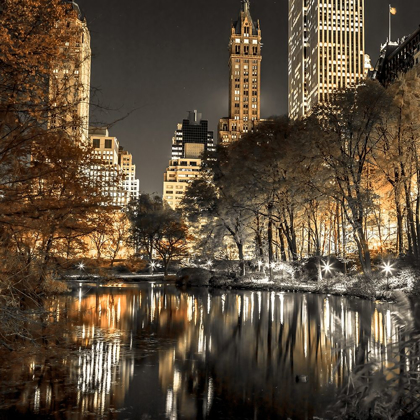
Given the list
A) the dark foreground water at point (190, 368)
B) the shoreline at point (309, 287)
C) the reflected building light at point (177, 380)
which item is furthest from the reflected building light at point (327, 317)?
the reflected building light at point (177, 380)

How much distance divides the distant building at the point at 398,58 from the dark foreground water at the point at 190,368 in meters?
100

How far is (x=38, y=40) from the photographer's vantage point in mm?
9594

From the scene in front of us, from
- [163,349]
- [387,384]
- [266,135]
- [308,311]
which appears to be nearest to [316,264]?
[266,135]

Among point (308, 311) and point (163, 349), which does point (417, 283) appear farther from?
point (163, 349)

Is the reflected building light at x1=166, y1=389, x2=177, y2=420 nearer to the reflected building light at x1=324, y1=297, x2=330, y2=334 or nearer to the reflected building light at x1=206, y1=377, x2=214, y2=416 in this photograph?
the reflected building light at x1=206, y1=377, x2=214, y2=416

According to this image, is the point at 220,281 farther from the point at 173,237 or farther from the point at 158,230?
the point at 158,230

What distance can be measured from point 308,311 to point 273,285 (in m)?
17.0

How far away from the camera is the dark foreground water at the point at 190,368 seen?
7.99 meters

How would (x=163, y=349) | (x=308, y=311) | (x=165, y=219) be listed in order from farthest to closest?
(x=165, y=219) < (x=308, y=311) < (x=163, y=349)

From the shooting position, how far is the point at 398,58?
119438 millimetres

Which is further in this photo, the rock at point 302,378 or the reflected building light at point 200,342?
the reflected building light at point 200,342

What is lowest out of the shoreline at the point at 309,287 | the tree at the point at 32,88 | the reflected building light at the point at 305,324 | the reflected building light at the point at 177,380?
the reflected building light at the point at 177,380

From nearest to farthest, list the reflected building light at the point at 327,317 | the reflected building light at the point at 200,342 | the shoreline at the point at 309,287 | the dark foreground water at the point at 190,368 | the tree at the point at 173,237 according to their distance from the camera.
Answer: the dark foreground water at the point at 190,368, the reflected building light at the point at 200,342, the reflected building light at the point at 327,317, the shoreline at the point at 309,287, the tree at the point at 173,237

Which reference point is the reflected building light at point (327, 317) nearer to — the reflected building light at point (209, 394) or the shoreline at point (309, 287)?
the shoreline at point (309, 287)
